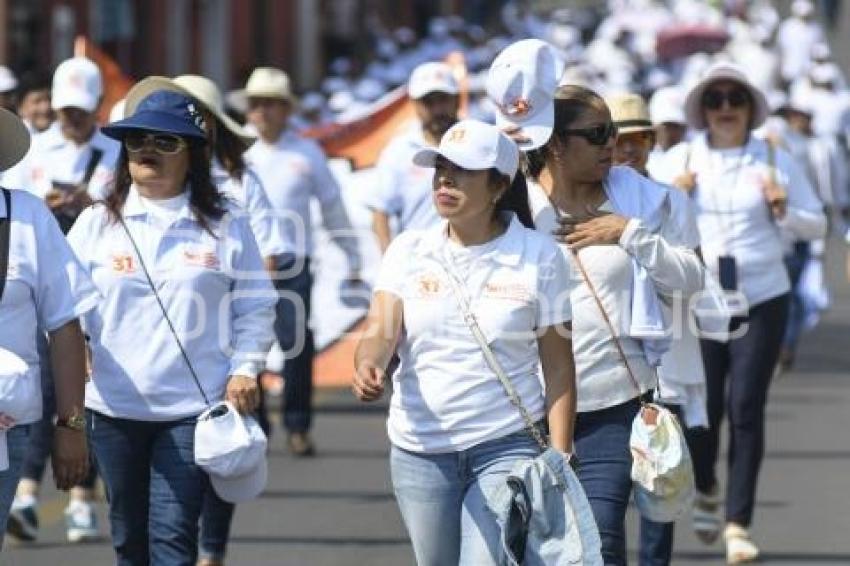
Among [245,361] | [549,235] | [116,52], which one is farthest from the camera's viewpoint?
[116,52]

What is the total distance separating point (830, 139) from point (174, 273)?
20.7 metres

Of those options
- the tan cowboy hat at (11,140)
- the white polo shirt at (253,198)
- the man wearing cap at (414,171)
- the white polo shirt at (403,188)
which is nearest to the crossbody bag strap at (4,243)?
the tan cowboy hat at (11,140)

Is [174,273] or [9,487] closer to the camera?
[9,487]

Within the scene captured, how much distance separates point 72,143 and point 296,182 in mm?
2038

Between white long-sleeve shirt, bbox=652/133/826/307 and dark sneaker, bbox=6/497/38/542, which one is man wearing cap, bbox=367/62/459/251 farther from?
dark sneaker, bbox=6/497/38/542

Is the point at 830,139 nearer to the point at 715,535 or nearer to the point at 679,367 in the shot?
the point at 715,535

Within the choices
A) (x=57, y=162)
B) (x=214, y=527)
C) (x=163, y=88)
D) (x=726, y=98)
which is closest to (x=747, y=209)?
(x=726, y=98)

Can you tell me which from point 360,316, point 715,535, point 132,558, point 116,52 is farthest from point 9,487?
point 116,52

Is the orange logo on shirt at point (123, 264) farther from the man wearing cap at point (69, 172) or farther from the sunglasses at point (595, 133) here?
the man wearing cap at point (69, 172)

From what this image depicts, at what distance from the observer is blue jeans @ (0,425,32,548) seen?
7.28 m

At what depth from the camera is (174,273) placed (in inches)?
327

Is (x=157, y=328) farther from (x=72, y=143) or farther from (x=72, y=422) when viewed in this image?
(x=72, y=143)

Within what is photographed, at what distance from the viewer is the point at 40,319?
7.42 meters

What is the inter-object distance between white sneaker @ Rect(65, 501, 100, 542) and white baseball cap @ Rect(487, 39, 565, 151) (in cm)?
414
